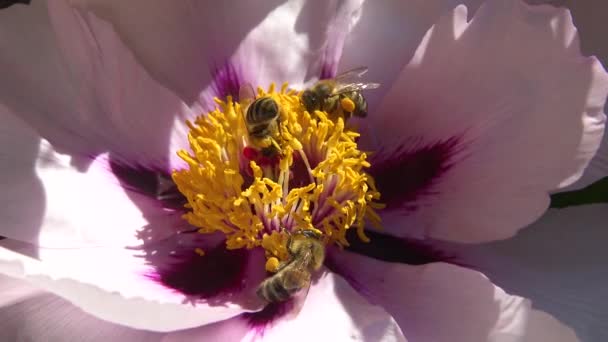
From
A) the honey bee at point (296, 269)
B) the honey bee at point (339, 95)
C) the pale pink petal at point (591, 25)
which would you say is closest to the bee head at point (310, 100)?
the honey bee at point (339, 95)

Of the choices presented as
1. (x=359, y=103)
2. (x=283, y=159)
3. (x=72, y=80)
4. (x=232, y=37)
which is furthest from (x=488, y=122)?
(x=72, y=80)

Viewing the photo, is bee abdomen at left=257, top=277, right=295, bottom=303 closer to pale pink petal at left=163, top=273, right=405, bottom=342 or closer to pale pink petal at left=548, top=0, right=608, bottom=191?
pale pink petal at left=163, top=273, right=405, bottom=342

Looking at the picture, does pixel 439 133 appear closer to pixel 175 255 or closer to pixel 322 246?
pixel 322 246

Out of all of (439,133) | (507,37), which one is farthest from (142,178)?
(507,37)

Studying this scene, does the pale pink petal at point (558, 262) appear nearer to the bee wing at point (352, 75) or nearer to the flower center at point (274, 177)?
the flower center at point (274, 177)

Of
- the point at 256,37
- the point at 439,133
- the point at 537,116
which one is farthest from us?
the point at 256,37

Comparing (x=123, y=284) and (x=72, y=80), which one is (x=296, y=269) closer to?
(x=123, y=284)
